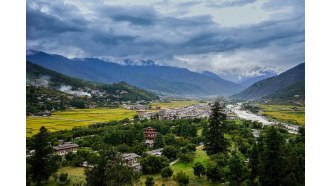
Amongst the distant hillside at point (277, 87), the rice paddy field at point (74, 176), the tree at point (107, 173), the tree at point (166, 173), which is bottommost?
the rice paddy field at point (74, 176)

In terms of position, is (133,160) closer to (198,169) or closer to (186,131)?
(198,169)

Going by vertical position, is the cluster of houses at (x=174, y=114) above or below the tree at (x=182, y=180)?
above

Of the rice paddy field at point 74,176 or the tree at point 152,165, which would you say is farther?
the tree at point 152,165

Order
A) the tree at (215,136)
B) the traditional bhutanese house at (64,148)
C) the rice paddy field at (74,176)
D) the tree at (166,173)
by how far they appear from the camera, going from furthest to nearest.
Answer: the traditional bhutanese house at (64,148)
the tree at (215,136)
the tree at (166,173)
the rice paddy field at (74,176)

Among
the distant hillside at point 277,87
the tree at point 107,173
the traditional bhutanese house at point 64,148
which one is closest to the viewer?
the tree at point 107,173

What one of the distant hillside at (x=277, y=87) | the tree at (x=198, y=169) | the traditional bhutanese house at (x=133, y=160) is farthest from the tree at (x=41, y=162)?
the distant hillside at (x=277, y=87)

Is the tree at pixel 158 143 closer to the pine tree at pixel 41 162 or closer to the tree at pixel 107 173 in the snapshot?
the pine tree at pixel 41 162

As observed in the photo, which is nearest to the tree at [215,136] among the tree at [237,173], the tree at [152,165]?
the tree at [152,165]

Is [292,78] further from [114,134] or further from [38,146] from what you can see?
[38,146]

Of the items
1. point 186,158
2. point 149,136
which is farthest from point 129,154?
point 149,136
